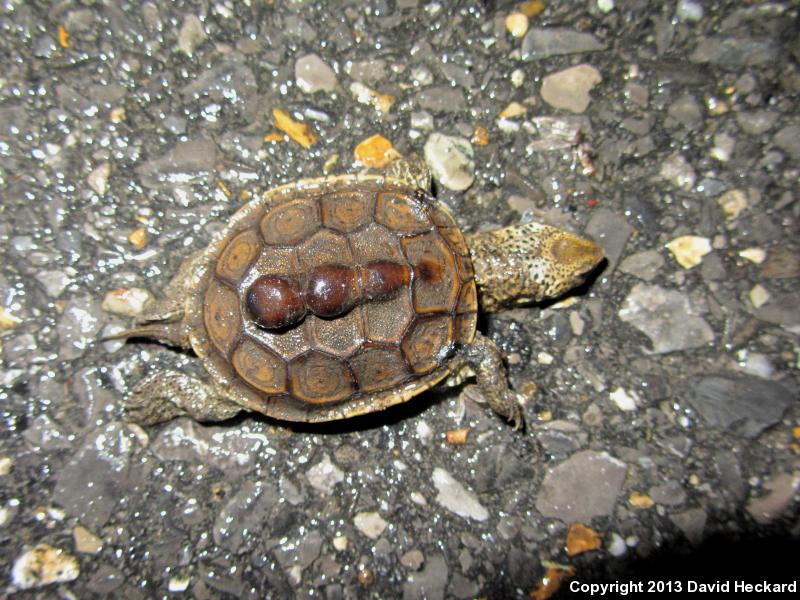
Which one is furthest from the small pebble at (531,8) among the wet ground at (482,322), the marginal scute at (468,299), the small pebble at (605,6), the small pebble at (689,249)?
the marginal scute at (468,299)

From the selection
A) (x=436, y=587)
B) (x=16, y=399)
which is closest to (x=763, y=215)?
(x=436, y=587)

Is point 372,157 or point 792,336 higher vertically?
point 372,157

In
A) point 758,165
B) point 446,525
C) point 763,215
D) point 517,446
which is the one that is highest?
point 758,165

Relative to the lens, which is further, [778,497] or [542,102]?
[542,102]

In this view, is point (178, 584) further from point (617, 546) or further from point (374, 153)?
point (374, 153)

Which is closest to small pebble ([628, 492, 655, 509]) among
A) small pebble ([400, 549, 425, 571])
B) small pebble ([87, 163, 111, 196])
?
small pebble ([400, 549, 425, 571])

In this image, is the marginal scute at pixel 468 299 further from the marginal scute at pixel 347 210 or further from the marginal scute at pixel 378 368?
the marginal scute at pixel 347 210

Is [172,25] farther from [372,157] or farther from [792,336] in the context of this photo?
[792,336]
